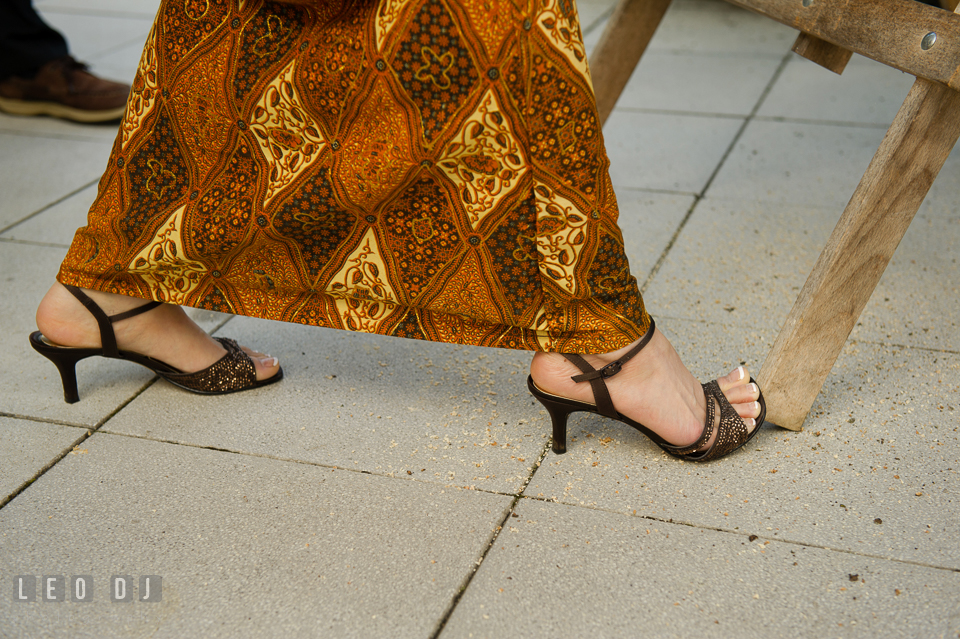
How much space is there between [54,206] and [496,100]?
7.55ft

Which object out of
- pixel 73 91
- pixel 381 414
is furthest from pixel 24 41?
pixel 381 414

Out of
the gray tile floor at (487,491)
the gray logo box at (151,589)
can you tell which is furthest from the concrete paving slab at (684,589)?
the gray logo box at (151,589)

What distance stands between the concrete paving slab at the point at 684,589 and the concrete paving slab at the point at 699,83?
282cm

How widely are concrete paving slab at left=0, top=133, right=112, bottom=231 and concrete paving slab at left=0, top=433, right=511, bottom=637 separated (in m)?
1.69

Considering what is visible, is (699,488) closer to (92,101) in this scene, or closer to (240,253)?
(240,253)

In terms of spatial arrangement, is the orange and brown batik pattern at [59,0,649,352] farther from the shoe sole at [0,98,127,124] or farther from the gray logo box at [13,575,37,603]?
the shoe sole at [0,98,127,124]

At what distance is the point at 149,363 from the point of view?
1.86m

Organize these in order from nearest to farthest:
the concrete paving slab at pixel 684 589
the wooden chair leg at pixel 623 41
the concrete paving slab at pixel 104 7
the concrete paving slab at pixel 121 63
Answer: the concrete paving slab at pixel 684 589, the wooden chair leg at pixel 623 41, the concrete paving slab at pixel 121 63, the concrete paving slab at pixel 104 7

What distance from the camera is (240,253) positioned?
158cm

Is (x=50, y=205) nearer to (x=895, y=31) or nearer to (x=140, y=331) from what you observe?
(x=140, y=331)

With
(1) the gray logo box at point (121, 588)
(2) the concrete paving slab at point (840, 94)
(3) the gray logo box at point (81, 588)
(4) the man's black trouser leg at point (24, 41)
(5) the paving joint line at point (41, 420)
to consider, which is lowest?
(4) the man's black trouser leg at point (24, 41)

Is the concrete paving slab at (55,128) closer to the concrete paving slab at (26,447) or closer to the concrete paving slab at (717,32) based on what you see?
the concrete paving slab at (26,447)

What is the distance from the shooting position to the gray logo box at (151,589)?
1348 millimetres

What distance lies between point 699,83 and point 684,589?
3.41 meters
